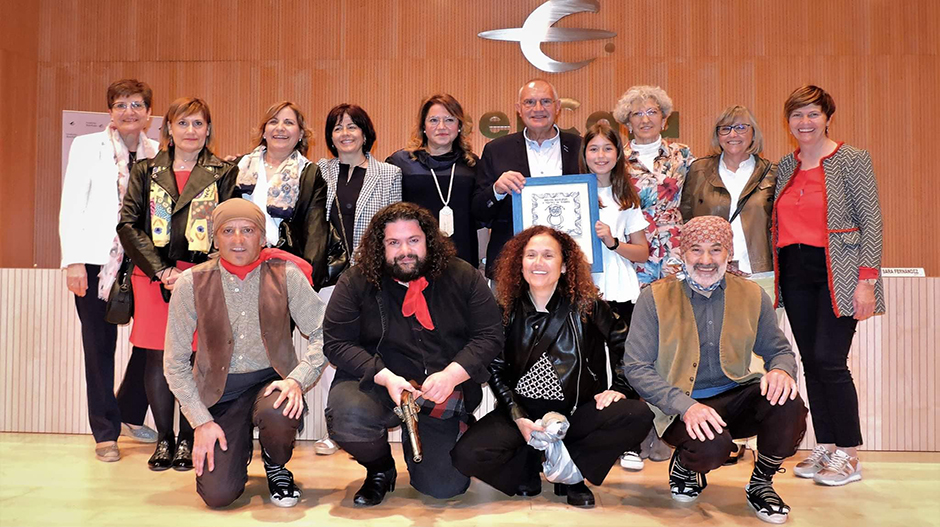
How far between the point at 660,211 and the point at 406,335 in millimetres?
1478

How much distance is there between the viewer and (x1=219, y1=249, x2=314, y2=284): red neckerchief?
338cm

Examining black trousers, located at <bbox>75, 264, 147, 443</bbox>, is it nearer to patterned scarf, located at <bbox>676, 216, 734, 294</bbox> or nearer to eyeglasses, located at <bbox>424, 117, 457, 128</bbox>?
eyeglasses, located at <bbox>424, 117, 457, 128</bbox>

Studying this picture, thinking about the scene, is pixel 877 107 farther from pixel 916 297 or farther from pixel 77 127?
pixel 77 127

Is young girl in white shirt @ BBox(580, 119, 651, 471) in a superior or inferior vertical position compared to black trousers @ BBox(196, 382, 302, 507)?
superior

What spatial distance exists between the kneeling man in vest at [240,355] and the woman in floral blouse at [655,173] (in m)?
1.68

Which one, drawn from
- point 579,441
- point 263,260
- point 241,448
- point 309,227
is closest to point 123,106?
point 309,227

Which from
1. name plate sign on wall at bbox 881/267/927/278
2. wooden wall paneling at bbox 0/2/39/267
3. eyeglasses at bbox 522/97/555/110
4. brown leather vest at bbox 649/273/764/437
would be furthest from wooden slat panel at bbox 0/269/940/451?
wooden wall paneling at bbox 0/2/39/267

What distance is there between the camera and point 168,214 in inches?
150

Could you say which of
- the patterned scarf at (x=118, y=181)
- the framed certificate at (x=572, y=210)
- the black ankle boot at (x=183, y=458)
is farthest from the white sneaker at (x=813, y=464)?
the patterned scarf at (x=118, y=181)

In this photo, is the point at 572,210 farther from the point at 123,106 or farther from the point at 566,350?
the point at 123,106

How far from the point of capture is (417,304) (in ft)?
10.8

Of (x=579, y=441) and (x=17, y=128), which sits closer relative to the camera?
(x=579, y=441)

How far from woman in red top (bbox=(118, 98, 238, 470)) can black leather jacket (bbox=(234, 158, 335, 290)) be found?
0.20 m

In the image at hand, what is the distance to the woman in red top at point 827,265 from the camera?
11.8 ft
